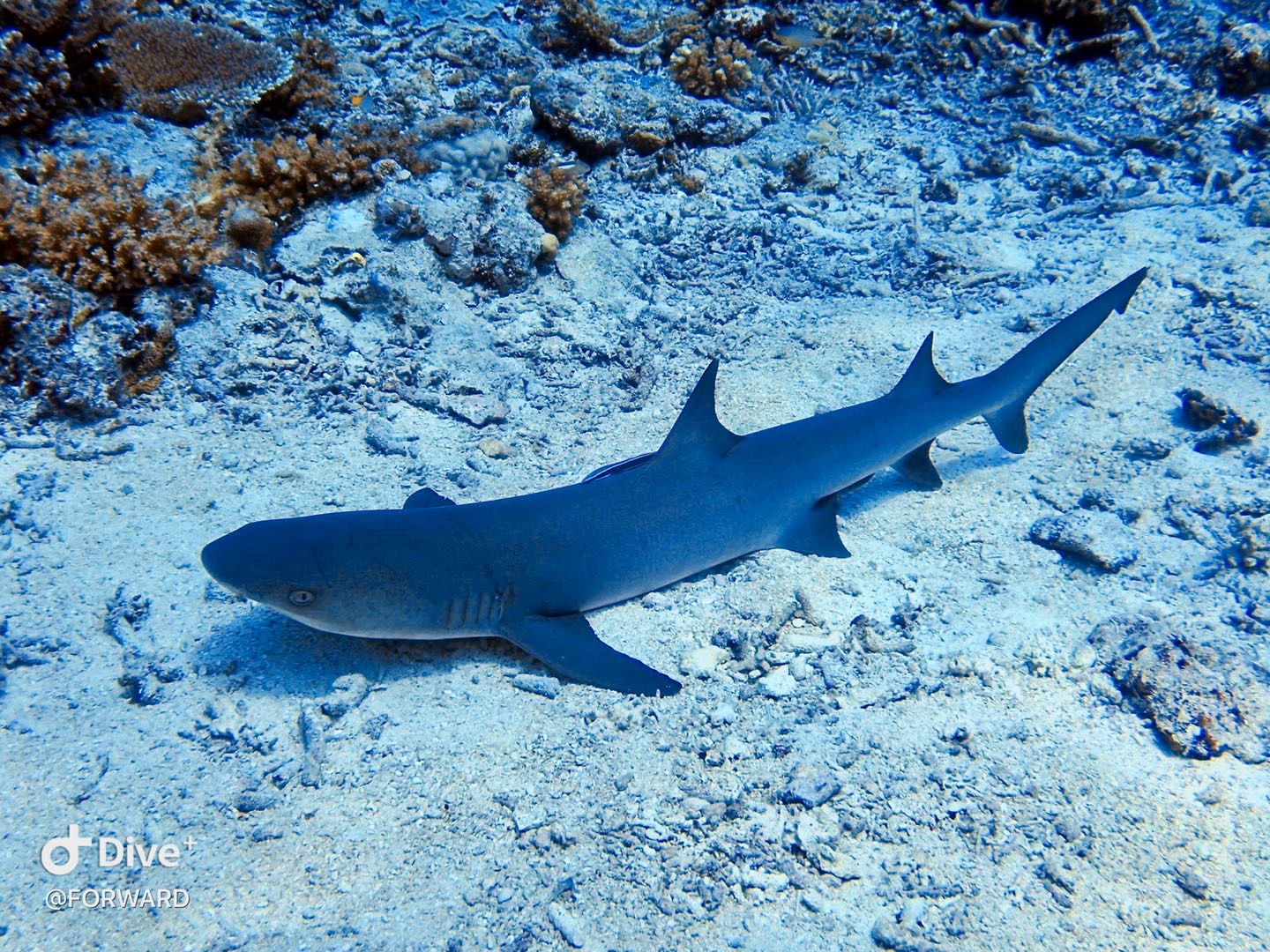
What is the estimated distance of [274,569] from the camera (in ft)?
8.72

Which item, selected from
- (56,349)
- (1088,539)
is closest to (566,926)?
(1088,539)

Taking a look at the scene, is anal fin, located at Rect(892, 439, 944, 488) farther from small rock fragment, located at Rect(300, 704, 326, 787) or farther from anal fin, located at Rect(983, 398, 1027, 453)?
small rock fragment, located at Rect(300, 704, 326, 787)

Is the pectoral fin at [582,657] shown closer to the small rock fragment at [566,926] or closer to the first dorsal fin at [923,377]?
the small rock fragment at [566,926]

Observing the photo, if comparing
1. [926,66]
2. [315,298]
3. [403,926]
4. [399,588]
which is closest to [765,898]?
[403,926]

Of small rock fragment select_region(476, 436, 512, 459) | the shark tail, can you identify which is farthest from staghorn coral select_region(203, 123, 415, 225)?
the shark tail

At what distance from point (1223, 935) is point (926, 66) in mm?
7792

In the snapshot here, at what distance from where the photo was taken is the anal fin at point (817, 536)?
12.0ft

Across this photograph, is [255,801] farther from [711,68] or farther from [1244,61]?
[1244,61]

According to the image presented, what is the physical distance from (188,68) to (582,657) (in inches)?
238

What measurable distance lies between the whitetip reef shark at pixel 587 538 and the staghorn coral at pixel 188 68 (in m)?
4.32

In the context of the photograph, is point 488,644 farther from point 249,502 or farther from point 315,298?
point 315,298

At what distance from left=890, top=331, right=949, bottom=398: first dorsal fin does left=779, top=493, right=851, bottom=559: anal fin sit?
0.83 meters

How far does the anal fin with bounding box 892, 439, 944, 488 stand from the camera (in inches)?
164

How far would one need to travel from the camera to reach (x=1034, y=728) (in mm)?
2850
